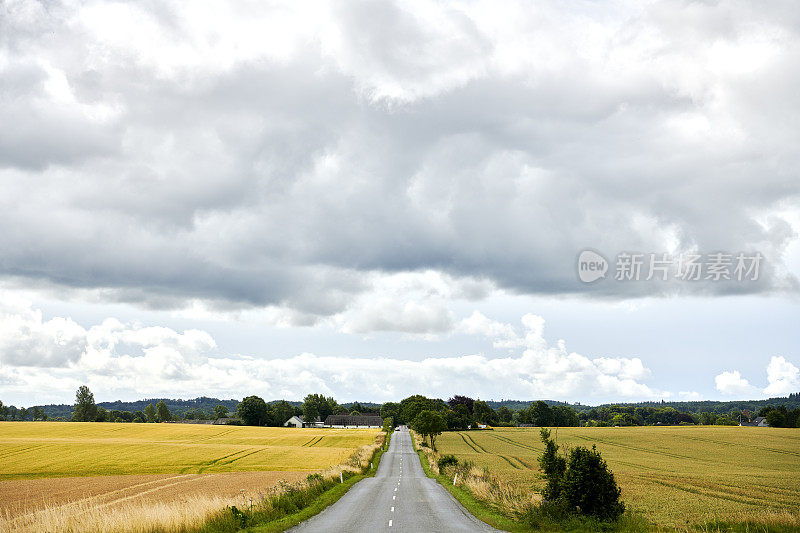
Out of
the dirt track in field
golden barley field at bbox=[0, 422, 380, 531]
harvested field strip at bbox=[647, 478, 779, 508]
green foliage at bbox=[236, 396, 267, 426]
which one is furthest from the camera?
green foliage at bbox=[236, 396, 267, 426]

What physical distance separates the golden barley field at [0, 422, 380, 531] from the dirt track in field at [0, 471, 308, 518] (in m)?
0.07

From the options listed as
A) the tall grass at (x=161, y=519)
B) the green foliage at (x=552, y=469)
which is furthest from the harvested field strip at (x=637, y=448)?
the tall grass at (x=161, y=519)

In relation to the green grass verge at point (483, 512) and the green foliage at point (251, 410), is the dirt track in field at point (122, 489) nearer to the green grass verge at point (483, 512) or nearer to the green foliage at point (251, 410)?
the green grass verge at point (483, 512)

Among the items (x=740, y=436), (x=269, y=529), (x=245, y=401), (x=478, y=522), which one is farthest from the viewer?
(x=245, y=401)

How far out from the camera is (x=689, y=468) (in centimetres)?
6662

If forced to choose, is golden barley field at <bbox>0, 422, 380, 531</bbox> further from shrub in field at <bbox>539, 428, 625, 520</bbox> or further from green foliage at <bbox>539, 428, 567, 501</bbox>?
shrub in field at <bbox>539, 428, 625, 520</bbox>

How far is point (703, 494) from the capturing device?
4153 cm

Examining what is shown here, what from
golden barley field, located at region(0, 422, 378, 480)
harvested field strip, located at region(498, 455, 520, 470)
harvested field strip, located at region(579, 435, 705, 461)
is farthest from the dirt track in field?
harvested field strip, located at region(579, 435, 705, 461)

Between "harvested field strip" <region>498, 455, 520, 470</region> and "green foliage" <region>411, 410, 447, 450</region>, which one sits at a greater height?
"green foliage" <region>411, 410, 447, 450</region>

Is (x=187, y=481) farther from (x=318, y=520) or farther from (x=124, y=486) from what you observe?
(x=318, y=520)

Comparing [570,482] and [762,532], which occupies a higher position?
[570,482]

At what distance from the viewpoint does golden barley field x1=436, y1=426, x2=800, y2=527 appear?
35.3m

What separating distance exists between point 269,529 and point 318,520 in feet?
11.8

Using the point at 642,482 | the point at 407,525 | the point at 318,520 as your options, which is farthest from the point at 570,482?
the point at 642,482
